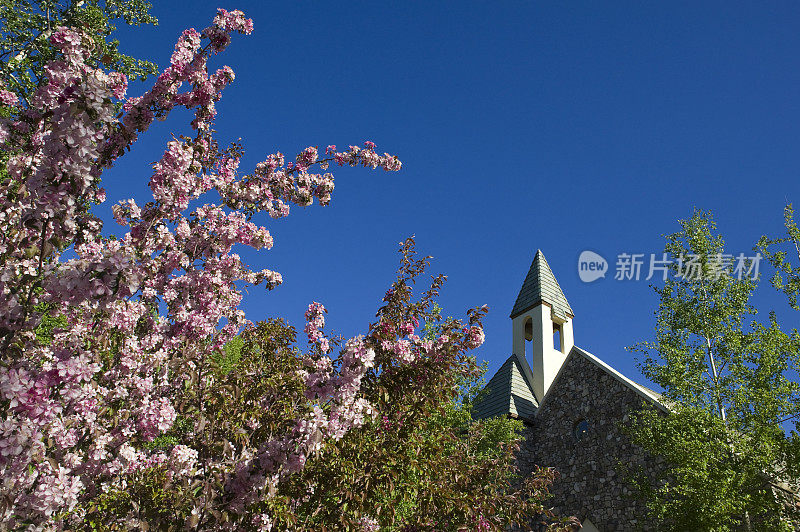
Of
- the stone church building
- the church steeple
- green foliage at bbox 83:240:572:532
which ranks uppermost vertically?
the church steeple

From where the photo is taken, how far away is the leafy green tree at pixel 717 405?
941 cm

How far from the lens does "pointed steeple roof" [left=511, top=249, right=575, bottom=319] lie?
21.3 metres

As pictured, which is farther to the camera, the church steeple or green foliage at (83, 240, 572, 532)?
the church steeple

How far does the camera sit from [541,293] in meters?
21.1

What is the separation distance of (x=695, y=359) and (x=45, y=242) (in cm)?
1275

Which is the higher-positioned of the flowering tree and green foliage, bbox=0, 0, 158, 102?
green foliage, bbox=0, 0, 158, 102

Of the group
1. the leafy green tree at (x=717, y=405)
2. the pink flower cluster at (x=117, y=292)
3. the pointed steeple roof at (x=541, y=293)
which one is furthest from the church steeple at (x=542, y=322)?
the pink flower cluster at (x=117, y=292)

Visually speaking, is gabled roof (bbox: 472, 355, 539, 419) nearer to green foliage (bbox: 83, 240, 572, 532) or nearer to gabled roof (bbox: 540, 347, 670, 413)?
gabled roof (bbox: 540, 347, 670, 413)

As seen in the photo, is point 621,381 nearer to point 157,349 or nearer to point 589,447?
point 589,447

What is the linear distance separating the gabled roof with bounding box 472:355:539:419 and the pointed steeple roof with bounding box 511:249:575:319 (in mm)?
2427

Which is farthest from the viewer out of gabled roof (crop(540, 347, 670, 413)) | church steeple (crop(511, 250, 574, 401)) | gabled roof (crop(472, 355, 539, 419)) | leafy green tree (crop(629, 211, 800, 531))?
church steeple (crop(511, 250, 574, 401))

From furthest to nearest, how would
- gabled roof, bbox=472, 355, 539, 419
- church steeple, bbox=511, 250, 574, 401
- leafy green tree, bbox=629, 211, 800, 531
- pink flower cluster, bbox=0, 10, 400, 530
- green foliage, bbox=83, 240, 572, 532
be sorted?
church steeple, bbox=511, 250, 574, 401
gabled roof, bbox=472, 355, 539, 419
leafy green tree, bbox=629, 211, 800, 531
green foliage, bbox=83, 240, 572, 532
pink flower cluster, bbox=0, 10, 400, 530

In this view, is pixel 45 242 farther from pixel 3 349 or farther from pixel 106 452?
pixel 106 452

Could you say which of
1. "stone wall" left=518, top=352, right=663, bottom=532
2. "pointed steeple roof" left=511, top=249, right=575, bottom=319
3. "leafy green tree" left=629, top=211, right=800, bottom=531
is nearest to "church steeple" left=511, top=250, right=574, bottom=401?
"pointed steeple roof" left=511, top=249, right=575, bottom=319
